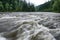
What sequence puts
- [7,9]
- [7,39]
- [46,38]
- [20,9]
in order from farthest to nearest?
[20,9]
[7,9]
[7,39]
[46,38]

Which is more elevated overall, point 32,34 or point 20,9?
point 32,34

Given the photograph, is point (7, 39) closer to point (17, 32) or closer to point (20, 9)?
point (17, 32)

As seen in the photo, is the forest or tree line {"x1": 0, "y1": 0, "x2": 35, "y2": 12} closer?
the forest

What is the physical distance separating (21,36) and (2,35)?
0.95 metres

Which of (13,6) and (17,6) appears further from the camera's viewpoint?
(17,6)

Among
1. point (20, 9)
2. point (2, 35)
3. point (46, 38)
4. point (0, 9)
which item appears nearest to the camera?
point (46, 38)

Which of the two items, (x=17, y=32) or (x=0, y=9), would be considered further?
(x=0, y=9)

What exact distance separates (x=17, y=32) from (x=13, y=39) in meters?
0.77

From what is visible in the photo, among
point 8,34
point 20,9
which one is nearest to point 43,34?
point 8,34

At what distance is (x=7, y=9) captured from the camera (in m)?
67.9

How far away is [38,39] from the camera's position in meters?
5.84

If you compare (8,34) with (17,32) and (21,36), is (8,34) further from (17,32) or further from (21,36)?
(21,36)

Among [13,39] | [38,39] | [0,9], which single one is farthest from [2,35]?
[0,9]

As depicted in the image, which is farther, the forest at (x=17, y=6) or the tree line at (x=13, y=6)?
the tree line at (x=13, y=6)
